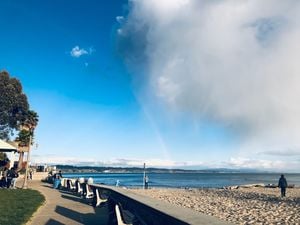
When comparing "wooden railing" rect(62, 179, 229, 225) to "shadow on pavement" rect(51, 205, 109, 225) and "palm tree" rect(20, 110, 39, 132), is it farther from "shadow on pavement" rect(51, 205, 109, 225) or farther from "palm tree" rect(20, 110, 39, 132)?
"palm tree" rect(20, 110, 39, 132)

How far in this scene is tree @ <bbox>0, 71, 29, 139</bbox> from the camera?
4906 centimetres

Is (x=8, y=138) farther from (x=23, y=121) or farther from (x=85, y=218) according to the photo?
(x=85, y=218)

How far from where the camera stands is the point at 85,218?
12180 millimetres

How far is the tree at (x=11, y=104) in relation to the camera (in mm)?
49062

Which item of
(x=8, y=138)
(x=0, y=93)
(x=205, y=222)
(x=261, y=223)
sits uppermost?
(x=0, y=93)

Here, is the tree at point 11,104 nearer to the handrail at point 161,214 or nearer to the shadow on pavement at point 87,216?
the shadow on pavement at point 87,216

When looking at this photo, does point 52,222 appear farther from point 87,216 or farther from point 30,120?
point 30,120

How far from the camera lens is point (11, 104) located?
49.4m

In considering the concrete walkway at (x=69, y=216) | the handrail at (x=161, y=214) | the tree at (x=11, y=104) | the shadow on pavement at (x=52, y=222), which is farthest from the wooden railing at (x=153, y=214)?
the tree at (x=11, y=104)

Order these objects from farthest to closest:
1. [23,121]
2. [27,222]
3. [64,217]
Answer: [23,121] → [64,217] → [27,222]

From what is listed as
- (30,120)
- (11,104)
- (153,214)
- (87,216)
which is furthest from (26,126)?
(153,214)

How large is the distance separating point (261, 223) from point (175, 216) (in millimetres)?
11134

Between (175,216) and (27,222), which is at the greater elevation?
(175,216)

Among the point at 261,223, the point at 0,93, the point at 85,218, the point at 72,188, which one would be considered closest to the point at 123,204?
the point at 85,218
